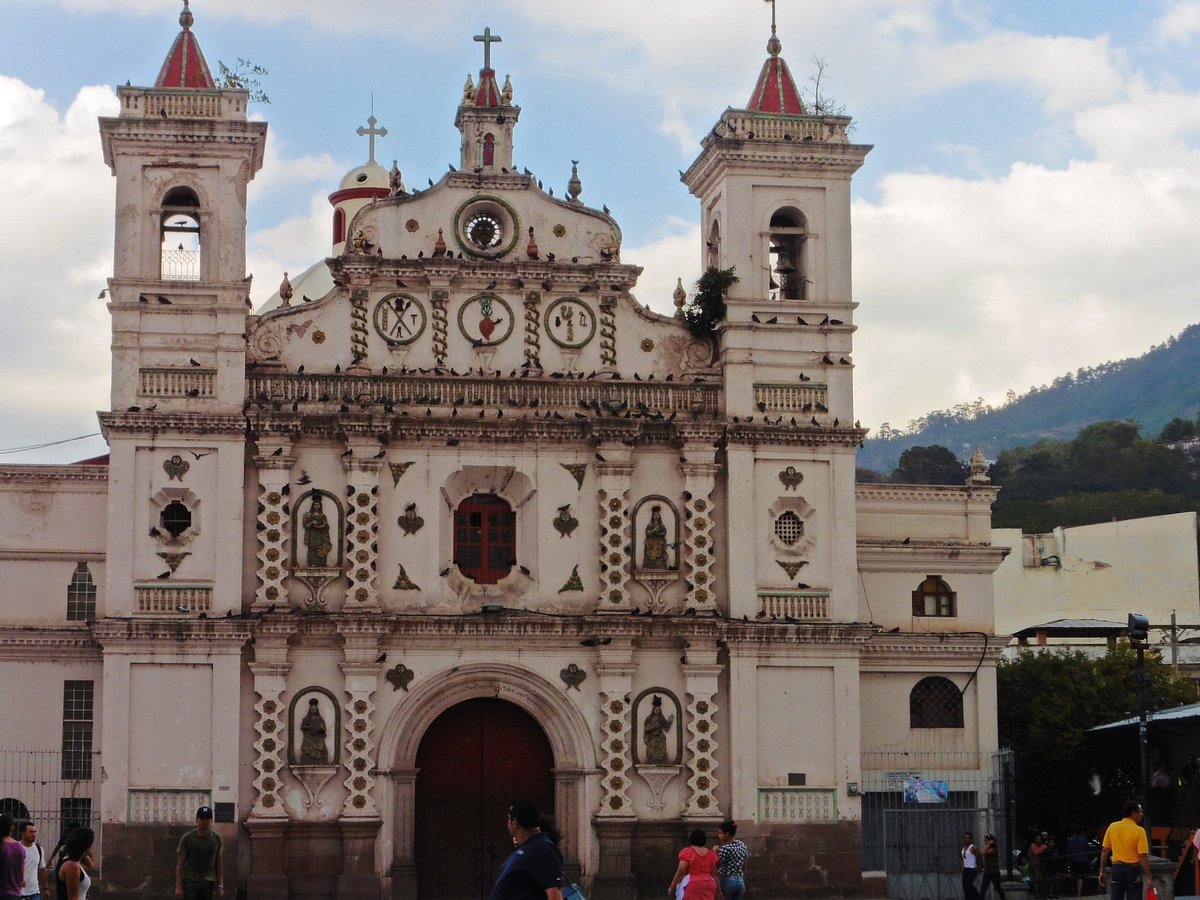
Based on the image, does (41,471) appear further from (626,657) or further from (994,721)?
(994,721)

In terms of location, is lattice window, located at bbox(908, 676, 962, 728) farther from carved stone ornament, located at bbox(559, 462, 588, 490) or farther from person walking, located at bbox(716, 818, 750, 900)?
person walking, located at bbox(716, 818, 750, 900)

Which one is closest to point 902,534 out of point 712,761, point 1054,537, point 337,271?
point 712,761

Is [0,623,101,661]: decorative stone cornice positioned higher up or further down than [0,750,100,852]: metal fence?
higher up

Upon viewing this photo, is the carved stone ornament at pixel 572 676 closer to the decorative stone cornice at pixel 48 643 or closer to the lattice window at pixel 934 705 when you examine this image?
the lattice window at pixel 934 705

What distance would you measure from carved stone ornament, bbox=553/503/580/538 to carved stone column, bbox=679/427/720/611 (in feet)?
6.21

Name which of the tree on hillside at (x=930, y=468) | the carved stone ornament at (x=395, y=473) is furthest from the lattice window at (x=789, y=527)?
the tree on hillside at (x=930, y=468)

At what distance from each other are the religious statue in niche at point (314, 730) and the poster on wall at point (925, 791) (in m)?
10.1

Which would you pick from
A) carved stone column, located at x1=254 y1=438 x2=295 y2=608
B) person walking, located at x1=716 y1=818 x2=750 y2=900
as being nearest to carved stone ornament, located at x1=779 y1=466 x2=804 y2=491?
carved stone column, located at x1=254 y1=438 x2=295 y2=608

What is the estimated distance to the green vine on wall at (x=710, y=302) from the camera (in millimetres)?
35000

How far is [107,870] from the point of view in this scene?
31.3 metres

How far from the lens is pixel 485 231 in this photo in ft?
114

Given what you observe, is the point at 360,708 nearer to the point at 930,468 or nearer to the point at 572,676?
the point at 572,676

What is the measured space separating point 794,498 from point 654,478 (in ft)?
7.93

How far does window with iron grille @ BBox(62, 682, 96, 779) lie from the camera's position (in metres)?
33.3
